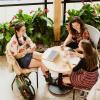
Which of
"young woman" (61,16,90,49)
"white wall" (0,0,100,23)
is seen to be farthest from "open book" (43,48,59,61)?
"white wall" (0,0,100,23)

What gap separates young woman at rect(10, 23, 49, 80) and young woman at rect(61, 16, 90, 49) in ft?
2.06

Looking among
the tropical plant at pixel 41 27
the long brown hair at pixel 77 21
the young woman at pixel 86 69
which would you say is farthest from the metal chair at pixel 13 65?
the tropical plant at pixel 41 27

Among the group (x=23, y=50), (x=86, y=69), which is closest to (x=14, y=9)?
(x=23, y=50)

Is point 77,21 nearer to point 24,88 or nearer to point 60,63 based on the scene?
point 60,63

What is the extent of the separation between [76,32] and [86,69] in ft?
3.22

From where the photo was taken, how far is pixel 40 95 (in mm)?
4566

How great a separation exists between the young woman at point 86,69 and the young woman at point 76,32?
0.69 m

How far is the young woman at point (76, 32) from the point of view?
4441 millimetres

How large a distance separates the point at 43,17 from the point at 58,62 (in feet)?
5.33

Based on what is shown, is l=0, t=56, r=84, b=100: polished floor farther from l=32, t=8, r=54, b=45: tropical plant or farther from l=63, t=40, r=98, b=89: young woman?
l=32, t=8, r=54, b=45: tropical plant

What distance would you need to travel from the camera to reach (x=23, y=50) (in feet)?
14.2

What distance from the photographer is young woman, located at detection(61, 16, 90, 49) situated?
4441mm

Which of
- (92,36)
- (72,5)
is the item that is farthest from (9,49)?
(72,5)

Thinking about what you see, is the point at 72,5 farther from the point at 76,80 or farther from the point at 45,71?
the point at 76,80
